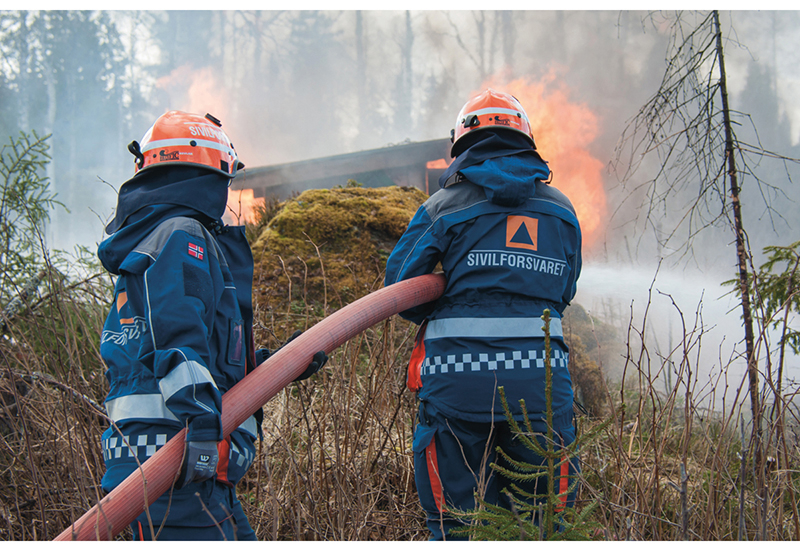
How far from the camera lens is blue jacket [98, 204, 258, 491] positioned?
5.32ft

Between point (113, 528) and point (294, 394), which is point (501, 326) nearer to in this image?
point (113, 528)

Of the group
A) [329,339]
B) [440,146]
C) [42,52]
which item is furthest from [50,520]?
[42,52]

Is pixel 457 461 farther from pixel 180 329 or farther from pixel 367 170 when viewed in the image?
pixel 367 170

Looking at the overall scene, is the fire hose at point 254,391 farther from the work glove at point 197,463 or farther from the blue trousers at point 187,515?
the blue trousers at point 187,515

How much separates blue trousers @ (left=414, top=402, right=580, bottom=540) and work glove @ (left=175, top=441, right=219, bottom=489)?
3.66ft

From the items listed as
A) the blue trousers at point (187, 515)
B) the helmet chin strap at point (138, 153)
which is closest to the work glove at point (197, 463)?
the blue trousers at point (187, 515)

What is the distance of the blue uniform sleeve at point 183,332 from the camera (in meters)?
1.60

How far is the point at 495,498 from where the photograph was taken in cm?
251

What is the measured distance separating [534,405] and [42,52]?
43137mm

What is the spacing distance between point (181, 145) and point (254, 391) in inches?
42.3

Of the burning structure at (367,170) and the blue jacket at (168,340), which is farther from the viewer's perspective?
the burning structure at (367,170)

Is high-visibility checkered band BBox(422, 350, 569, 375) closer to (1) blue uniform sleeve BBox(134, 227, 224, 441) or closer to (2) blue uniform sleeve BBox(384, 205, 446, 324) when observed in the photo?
(2) blue uniform sleeve BBox(384, 205, 446, 324)

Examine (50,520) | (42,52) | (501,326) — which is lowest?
→ (50,520)

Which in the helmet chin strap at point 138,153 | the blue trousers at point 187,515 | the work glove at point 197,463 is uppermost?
the helmet chin strap at point 138,153
